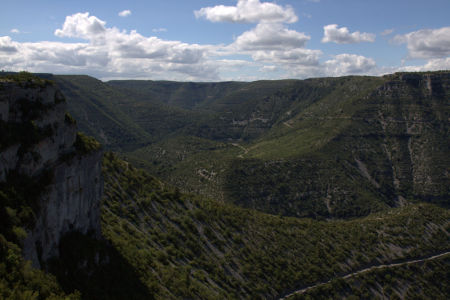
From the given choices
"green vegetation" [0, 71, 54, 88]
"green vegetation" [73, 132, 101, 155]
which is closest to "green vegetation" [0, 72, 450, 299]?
"green vegetation" [73, 132, 101, 155]

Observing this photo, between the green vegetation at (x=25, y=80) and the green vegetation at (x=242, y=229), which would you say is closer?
the green vegetation at (x=242, y=229)

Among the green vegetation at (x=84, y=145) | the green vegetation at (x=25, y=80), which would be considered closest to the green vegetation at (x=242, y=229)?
the green vegetation at (x=84, y=145)

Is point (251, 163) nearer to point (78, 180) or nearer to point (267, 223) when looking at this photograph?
point (267, 223)

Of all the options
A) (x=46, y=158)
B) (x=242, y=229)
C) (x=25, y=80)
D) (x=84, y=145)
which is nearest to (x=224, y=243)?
(x=242, y=229)

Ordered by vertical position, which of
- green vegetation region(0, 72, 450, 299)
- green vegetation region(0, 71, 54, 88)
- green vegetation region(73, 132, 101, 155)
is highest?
green vegetation region(0, 71, 54, 88)

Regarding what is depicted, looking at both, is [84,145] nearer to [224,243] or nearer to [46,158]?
[46,158]

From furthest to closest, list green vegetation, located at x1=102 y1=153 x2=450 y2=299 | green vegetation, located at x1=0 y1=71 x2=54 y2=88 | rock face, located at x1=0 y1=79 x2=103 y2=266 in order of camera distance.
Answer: green vegetation, located at x1=102 y1=153 x2=450 y2=299
green vegetation, located at x1=0 y1=71 x2=54 y2=88
rock face, located at x1=0 y1=79 x2=103 y2=266

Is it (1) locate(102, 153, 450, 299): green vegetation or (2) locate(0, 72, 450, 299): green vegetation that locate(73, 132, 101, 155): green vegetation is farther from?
(1) locate(102, 153, 450, 299): green vegetation

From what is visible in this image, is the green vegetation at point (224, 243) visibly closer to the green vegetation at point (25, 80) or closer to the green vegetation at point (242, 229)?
the green vegetation at point (242, 229)
